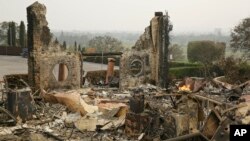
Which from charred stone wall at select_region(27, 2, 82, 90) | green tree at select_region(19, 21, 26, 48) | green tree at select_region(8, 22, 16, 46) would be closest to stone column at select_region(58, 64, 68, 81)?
charred stone wall at select_region(27, 2, 82, 90)

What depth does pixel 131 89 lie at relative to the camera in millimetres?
22078

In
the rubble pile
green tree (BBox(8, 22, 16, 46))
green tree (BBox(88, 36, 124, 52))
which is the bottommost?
the rubble pile

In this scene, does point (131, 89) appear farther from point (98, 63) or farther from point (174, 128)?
point (98, 63)

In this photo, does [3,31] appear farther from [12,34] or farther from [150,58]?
[150,58]

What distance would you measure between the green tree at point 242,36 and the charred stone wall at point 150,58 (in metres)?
18.3

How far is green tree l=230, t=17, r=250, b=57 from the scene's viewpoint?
1528 inches

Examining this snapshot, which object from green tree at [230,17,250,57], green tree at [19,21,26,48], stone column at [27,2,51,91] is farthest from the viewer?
green tree at [19,21,26,48]

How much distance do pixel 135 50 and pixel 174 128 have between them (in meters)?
12.6

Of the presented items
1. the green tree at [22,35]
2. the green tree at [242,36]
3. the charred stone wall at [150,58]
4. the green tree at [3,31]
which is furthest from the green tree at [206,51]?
the green tree at [3,31]

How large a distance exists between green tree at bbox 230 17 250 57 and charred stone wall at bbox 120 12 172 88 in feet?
60.1

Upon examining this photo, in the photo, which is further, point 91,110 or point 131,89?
point 131,89

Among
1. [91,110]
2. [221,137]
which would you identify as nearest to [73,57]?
[91,110]

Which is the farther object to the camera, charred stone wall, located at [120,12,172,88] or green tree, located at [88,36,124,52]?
green tree, located at [88,36,124,52]

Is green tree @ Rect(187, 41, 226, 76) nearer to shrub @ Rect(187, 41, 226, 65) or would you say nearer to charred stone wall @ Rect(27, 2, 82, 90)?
shrub @ Rect(187, 41, 226, 65)
